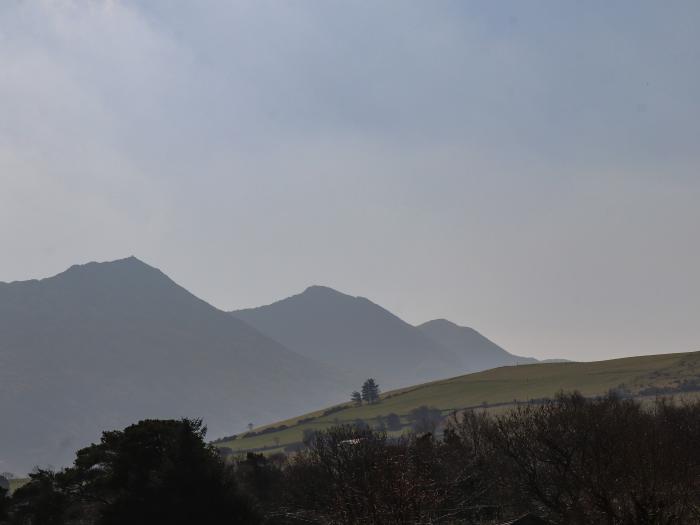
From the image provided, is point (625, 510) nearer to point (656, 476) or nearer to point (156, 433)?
point (656, 476)

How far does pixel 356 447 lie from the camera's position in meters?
61.8

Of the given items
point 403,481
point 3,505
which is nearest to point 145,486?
point 3,505

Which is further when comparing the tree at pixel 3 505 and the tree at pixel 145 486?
the tree at pixel 3 505

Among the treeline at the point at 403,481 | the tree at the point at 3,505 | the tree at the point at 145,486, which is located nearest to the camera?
the treeline at the point at 403,481

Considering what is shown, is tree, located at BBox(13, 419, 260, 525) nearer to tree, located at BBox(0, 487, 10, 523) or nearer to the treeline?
the treeline

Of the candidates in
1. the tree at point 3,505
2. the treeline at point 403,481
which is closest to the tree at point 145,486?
the treeline at point 403,481

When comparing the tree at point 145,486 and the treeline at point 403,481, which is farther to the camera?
the tree at point 145,486

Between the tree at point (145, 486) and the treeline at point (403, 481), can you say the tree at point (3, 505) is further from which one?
the tree at point (145, 486)

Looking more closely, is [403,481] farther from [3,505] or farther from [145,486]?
[3,505]

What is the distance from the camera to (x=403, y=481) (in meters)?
31.5

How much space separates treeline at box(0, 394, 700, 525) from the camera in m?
32.1

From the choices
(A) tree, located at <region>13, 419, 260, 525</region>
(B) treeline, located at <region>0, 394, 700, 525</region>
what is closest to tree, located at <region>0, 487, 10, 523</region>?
(B) treeline, located at <region>0, 394, 700, 525</region>

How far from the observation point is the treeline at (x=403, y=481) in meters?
32.1

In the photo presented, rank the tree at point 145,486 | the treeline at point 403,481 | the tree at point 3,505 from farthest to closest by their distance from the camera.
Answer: the tree at point 3,505 → the tree at point 145,486 → the treeline at point 403,481
